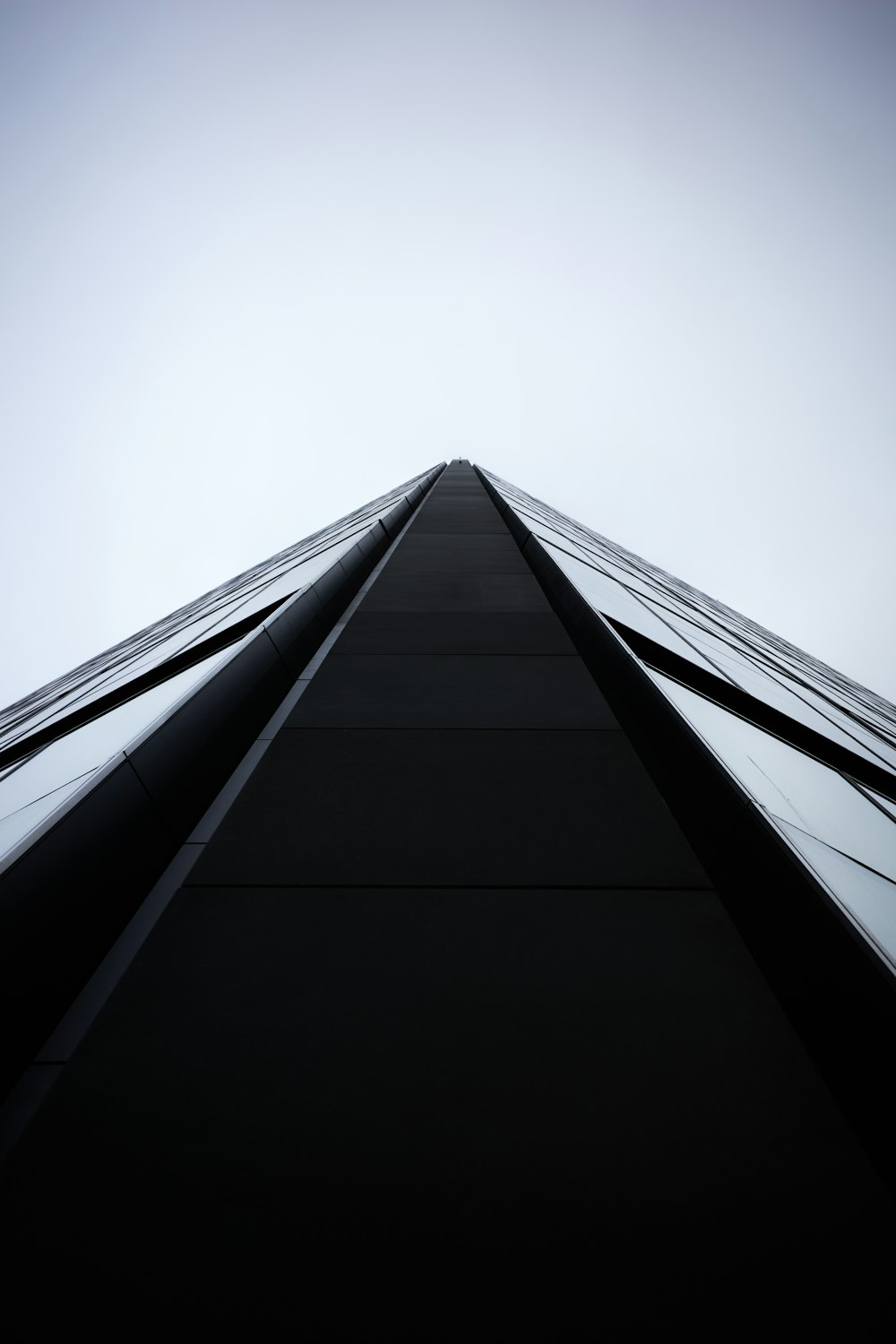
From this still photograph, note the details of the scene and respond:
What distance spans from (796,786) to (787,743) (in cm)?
132

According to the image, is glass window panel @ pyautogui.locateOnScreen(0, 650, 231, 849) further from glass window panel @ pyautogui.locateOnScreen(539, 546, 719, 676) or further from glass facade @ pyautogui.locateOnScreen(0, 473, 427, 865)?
glass window panel @ pyautogui.locateOnScreen(539, 546, 719, 676)

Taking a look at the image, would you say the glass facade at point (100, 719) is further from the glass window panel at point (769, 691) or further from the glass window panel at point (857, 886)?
the glass window panel at point (769, 691)

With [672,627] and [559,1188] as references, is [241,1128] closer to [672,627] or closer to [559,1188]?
[559,1188]

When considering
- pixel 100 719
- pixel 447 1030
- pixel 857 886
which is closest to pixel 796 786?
pixel 857 886

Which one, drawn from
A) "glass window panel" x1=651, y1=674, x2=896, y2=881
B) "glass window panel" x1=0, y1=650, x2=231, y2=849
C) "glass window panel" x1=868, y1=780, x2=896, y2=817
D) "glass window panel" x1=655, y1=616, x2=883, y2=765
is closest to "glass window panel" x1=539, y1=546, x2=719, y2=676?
"glass window panel" x1=655, y1=616, x2=883, y2=765

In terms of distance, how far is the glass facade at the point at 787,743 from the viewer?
3517 mm

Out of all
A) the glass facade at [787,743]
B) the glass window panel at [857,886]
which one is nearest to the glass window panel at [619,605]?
the glass facade at [787,743]

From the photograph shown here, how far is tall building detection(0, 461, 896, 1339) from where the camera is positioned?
2.06 m

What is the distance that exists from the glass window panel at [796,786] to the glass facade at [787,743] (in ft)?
0.04

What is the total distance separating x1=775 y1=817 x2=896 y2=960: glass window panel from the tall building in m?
0.04

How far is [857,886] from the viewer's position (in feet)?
11.2

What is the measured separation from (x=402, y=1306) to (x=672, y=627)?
28.0 ft

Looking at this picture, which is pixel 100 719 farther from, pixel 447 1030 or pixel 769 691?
pixel 769 691

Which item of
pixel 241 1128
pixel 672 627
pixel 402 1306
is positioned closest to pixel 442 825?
pixel 241 1128
